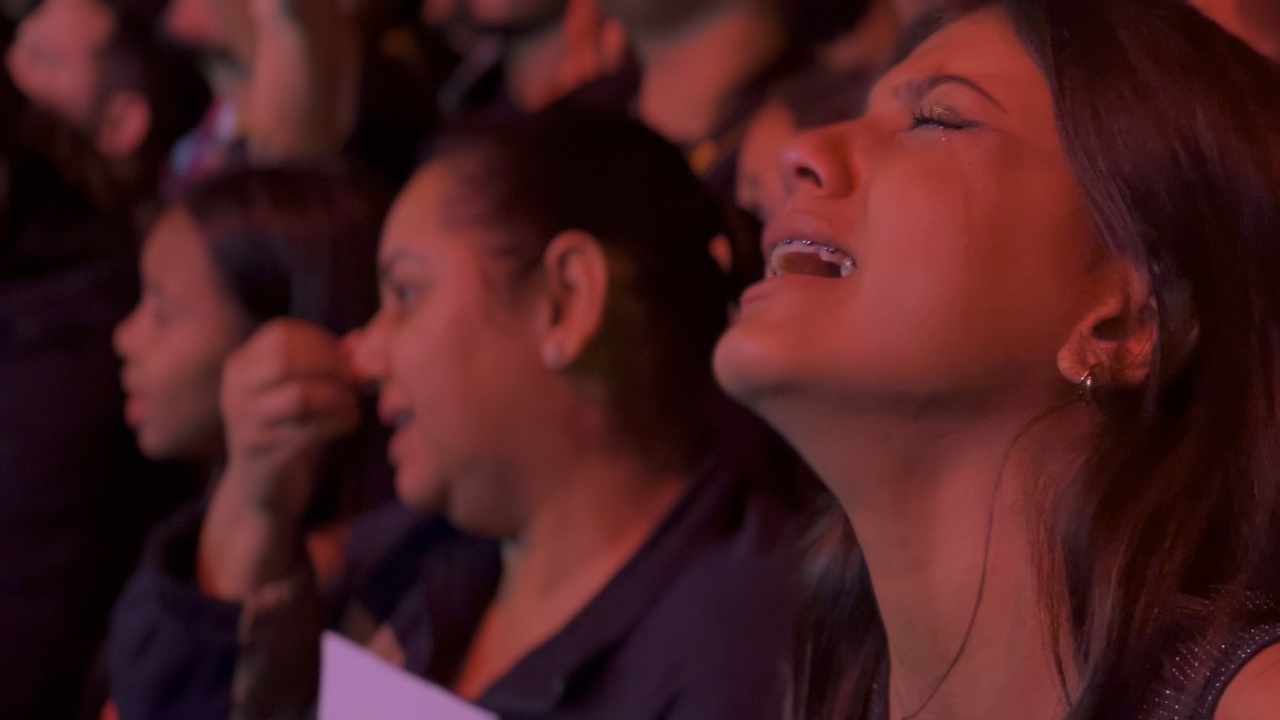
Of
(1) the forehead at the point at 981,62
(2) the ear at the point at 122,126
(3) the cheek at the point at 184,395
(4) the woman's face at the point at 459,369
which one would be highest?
(1) the forehead at the point at 981,62

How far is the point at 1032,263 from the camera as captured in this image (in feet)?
1.91

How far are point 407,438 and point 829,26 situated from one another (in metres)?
0.59

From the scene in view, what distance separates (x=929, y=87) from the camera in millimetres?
648

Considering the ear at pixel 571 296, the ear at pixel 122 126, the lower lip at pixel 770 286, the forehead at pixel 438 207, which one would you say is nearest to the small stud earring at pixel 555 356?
the ear at pixel 571 296

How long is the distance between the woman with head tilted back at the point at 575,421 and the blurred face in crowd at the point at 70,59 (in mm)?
957

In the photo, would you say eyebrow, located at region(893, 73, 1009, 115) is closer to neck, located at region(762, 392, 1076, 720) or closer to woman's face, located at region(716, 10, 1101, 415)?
woman's face, located at region(716, 10, 1101, 415)

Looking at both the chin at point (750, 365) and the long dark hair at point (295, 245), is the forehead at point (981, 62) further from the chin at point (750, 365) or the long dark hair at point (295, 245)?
the long dark hair at point (295, 245)

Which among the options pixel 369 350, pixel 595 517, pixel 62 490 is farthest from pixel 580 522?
pixel 62 490

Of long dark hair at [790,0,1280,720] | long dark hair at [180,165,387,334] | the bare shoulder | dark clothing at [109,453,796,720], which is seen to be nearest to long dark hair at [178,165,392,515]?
long dark hair at [180,165,387,334]

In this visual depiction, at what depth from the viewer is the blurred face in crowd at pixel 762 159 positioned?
1035 mm

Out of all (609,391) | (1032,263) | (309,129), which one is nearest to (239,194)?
(309,129)

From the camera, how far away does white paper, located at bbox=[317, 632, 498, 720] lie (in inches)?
30.2

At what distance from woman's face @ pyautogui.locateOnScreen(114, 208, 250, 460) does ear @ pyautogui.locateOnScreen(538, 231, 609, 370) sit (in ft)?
1.38

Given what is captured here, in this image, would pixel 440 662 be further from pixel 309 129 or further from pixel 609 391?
pixel 309 129
